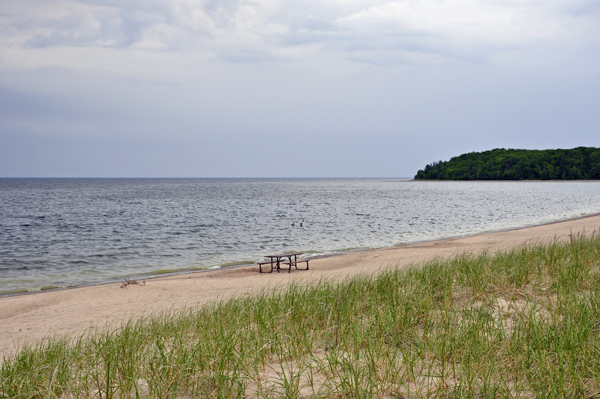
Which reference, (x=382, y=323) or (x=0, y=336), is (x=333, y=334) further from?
(x=0, y=336)

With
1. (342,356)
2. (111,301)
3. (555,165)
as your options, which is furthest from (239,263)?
(555,165)

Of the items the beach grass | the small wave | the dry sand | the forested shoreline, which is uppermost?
the forested shoreline

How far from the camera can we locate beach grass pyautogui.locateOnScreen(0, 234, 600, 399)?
12.3 ft

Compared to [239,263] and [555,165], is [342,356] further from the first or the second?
[555,165]

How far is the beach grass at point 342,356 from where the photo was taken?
3.73m

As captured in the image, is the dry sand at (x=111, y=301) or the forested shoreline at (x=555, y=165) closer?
the dry sand at (x=111, y=301)

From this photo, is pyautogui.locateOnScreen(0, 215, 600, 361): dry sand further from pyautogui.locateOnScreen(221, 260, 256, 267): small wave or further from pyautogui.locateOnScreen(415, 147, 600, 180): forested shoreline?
pyautogui.locateOnScreen(415, 147, 600, 180): forested shoreline

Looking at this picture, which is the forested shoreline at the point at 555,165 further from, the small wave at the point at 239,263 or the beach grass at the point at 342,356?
the beach grass at the point at 342,356

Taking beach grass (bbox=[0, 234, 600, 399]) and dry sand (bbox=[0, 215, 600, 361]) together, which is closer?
beach grass (bbox=[0, 234, 600, 399])

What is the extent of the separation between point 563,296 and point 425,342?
2.78m

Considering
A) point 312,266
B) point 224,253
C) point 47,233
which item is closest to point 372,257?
point 312,266

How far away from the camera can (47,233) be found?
104 feet

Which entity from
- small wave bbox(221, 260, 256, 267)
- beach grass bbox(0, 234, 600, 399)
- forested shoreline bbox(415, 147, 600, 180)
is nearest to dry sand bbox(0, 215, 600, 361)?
small wave bbox(221, 260, 256, 267)

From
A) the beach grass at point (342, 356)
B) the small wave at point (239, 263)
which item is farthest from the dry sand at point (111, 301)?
the beach grass at point (342, 356)
